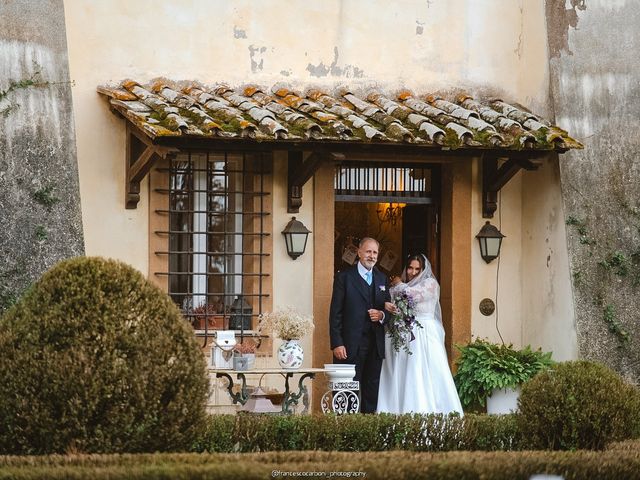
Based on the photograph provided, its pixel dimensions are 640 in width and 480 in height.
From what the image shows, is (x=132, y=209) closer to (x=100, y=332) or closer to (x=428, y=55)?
(x=428, y=55)

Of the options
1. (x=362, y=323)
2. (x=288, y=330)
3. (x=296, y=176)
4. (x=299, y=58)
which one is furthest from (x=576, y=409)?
(x=299, y=58)

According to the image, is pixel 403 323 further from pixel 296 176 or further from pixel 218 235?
pixel 218 235

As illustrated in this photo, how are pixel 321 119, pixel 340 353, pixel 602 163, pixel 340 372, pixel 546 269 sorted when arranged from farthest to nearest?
1. pixel 546 269
2. pixel 602 163
3. pixel 340 353
4. pixel 340 372
5. pixel 321 119

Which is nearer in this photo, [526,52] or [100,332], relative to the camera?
[100,332]

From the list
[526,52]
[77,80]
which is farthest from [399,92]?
[77,80]

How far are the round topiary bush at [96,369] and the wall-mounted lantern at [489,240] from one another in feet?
19.1

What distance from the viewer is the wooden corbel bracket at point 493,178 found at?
40.8 ft

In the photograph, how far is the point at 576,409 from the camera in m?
8.14

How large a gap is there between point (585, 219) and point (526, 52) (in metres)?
1.81

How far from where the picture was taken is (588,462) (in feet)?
23.8

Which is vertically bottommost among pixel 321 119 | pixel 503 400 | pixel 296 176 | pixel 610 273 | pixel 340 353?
pixel 503 400

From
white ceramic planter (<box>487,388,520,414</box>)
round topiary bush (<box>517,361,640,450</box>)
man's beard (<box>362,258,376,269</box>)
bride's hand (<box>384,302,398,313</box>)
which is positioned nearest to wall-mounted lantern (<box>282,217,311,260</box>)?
man's beard (<box>362,258,376,269</box>)

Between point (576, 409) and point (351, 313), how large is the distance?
4.01m

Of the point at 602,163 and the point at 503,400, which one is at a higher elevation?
the point at 602,163
